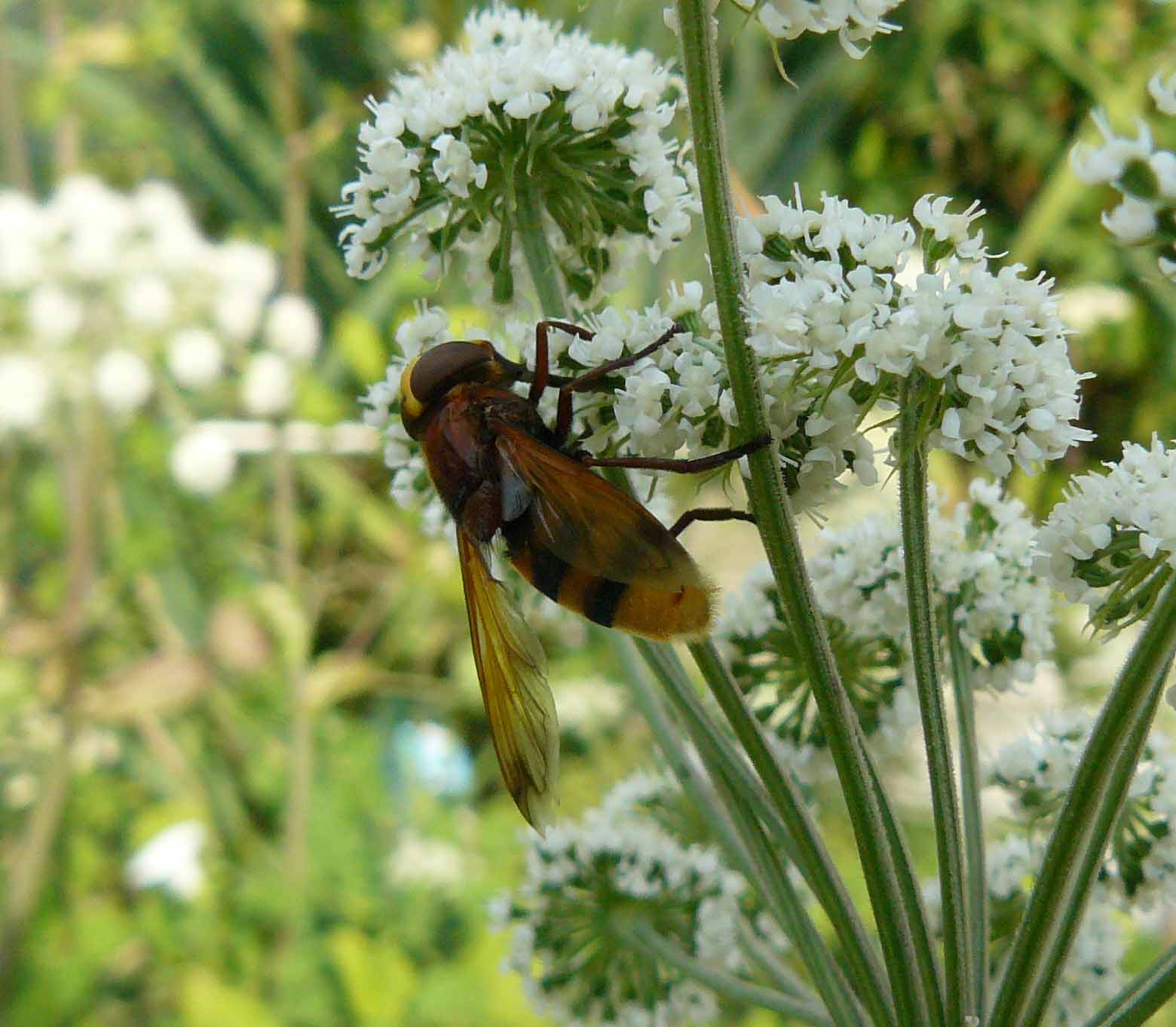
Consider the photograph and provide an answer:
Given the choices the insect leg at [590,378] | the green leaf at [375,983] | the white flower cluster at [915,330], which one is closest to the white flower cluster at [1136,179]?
the white flower cluster at [915,330]

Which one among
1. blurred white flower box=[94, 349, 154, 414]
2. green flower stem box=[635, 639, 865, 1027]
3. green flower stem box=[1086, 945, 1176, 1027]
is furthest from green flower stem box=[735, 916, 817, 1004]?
blurred white flower box=[94, 349, 154, 414]

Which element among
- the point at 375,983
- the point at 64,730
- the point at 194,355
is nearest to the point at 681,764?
the point at 375,983

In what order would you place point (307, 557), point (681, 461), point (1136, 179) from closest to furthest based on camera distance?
point (1136, 179) < point (681, 461) < point (307, 557)

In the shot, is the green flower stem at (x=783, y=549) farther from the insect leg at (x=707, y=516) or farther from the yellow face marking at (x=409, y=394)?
the yellow face marking at (x=409, y=394)

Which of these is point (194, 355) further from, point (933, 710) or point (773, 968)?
point (933, 710)

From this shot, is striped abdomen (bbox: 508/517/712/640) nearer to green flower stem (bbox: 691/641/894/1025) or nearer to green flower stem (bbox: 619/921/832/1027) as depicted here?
green flower stem (bbox: 691/641/894/1025)

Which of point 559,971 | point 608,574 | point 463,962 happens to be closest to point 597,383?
point 608,574
